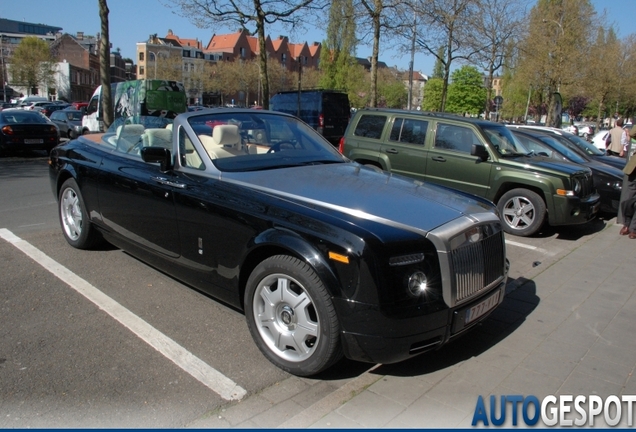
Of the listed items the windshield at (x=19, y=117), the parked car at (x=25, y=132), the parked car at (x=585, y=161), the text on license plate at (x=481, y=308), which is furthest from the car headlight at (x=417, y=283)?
the windshield at (x=19, y=117)

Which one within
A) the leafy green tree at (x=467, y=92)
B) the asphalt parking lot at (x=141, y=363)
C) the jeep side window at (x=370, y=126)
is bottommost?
the asphalt parking lot at (x=141, y=363)

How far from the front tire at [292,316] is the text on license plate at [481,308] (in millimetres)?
888

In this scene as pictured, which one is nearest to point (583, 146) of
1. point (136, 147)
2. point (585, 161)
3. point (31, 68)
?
point (585, 161)

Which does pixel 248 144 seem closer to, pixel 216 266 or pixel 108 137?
Result: pixel 216 266

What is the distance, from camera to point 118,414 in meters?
2.89

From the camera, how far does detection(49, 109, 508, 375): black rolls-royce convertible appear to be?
119 inches

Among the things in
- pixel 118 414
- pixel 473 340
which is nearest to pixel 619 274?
pixel 473 340

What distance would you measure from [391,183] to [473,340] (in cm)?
140

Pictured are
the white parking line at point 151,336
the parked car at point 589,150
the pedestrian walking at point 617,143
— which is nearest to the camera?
the white parking line at point 151,336

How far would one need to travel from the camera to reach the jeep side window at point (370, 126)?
9.72 meters

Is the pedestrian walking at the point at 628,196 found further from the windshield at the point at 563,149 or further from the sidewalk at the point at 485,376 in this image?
the sidewalk at the point at 485,376

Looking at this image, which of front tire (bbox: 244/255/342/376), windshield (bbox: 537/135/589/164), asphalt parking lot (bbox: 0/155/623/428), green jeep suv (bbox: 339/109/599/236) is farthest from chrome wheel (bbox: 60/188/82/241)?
windshield (bbox: 537/135/589/164)

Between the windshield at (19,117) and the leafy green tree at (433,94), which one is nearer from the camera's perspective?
the windshield at (19,117)

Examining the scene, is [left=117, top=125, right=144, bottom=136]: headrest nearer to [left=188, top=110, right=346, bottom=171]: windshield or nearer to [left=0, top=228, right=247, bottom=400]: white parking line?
[left=188, top=110, right=346, bottom=171]: windshield
